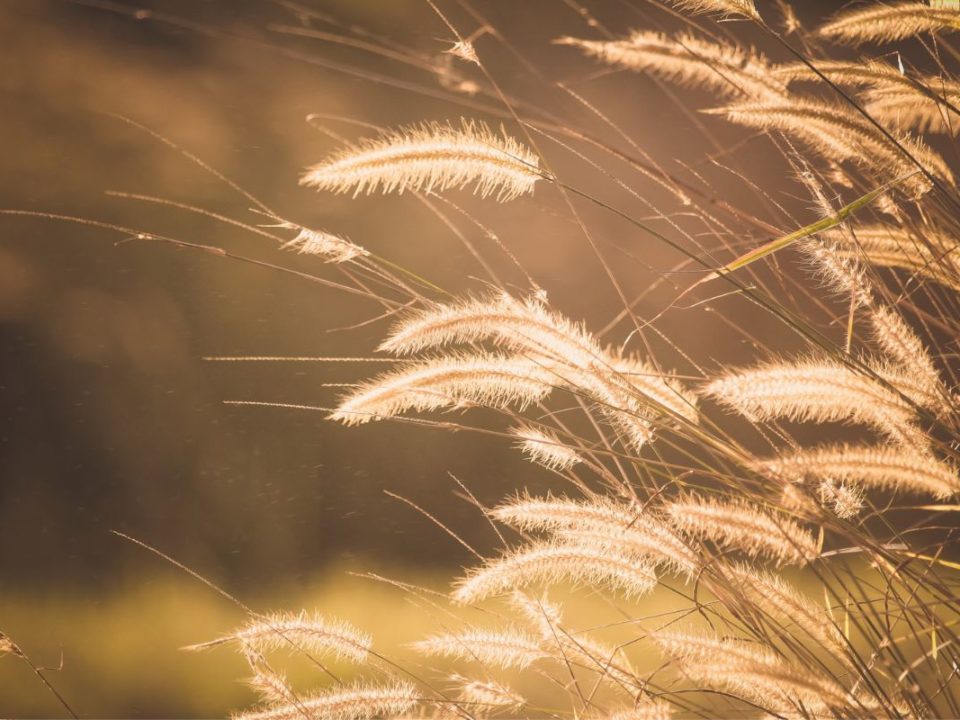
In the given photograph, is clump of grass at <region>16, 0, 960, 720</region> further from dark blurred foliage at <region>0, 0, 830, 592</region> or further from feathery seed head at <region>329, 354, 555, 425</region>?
dark blurred foliage at <region>0, 0, 830, 592</region>

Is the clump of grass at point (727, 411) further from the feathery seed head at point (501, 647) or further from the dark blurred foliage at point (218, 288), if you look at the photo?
the dark blurred foliage at point (218, 288)

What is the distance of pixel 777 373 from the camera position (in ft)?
2.31

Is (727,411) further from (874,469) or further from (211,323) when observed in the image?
(211,323)

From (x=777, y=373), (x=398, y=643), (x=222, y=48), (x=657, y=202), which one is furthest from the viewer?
(x=657, y=202)

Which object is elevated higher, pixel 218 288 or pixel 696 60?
pixel 696 60

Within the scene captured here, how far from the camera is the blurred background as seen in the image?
1.64 metres

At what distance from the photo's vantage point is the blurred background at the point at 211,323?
1.64m

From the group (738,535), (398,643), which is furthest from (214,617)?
(738,535)

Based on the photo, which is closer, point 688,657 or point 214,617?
point 688,657

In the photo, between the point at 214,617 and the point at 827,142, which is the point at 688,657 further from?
the point at 214,617

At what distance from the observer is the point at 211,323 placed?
1.83m

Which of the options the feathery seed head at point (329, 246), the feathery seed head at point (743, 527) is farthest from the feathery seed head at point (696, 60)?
the feathery seed head at point (743, 527)

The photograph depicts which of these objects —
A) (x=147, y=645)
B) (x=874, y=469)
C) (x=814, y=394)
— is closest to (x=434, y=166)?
(x=814, y=394)

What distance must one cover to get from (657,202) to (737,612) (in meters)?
1.46
